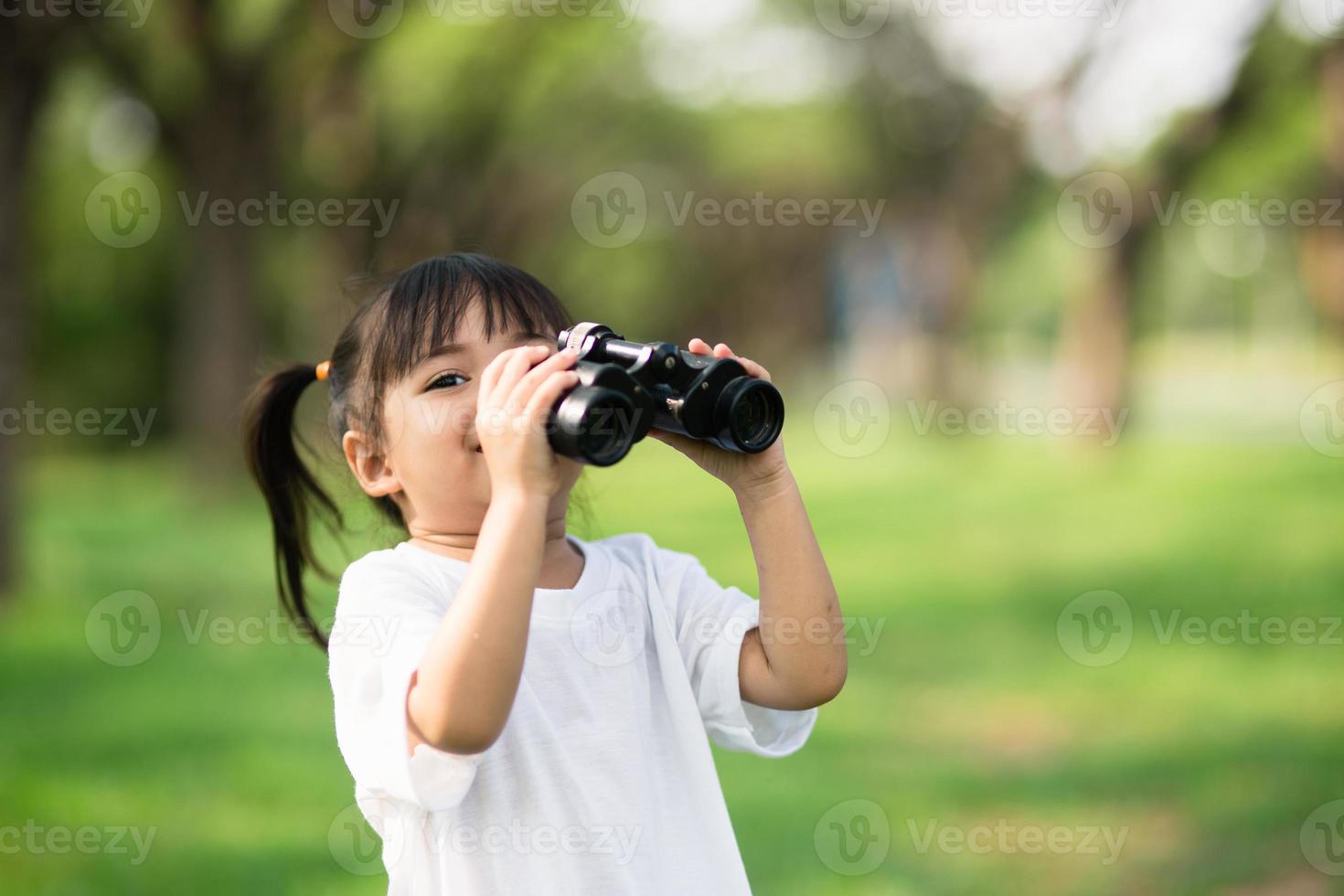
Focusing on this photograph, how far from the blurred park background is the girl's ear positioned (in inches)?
14.2

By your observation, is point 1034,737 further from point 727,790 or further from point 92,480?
point 92,480

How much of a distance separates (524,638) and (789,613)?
471mm

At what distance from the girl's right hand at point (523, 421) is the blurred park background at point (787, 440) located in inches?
31.6

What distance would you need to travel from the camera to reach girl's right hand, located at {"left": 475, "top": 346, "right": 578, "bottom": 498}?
158cm

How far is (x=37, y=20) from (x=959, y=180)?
52.4 ft

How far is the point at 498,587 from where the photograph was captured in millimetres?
1526

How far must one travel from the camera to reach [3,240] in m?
7.14

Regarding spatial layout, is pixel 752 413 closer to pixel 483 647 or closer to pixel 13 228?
pixel 483 647

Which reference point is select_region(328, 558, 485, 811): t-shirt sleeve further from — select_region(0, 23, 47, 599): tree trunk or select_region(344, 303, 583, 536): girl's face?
select_region(0, 23, 47, 599): tree trunk

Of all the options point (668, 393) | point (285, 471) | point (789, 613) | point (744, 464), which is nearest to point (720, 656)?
point (789, 613)

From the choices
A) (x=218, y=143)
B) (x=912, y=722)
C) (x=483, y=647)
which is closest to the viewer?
(x=483, y=647)

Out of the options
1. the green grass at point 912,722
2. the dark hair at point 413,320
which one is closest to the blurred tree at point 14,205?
the green grass at point 912,722

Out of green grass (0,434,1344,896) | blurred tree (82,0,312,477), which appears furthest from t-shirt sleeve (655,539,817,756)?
blurred tree (82,0,312,477)

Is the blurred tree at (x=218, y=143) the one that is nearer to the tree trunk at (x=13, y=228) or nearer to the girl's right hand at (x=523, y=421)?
the tree trunk at (x=13, y=228)
